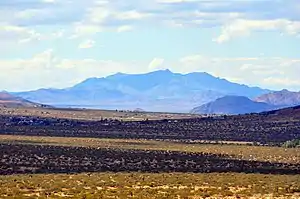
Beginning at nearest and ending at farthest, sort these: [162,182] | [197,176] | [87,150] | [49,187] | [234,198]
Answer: [234,198], [49,187], [162,182], [197,176], [87,150]

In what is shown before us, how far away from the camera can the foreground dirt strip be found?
36188mm

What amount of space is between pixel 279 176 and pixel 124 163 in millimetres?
13509

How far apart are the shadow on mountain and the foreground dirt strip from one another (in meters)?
4.51

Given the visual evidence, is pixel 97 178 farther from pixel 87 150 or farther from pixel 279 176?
pixel 87 150

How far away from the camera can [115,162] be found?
187ft

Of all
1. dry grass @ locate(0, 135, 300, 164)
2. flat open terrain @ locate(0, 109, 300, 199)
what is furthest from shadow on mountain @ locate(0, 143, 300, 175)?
dry grass @ locate(0, 135, 300, 164)

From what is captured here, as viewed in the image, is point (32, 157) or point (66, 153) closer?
point (32, 157)

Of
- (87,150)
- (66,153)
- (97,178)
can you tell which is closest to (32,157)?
(66,153)

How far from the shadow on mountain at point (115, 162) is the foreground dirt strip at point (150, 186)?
4.51 m

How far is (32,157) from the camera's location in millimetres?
58688

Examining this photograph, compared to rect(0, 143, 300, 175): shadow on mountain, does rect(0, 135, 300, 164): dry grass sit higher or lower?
higher

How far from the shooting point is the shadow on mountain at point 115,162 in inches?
2025

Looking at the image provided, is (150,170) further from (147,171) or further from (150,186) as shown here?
(150,186)

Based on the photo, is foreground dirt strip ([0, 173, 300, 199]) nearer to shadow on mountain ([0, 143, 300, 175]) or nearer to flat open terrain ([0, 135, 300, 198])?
flat open terrain ([0, 135, 300, 198])
